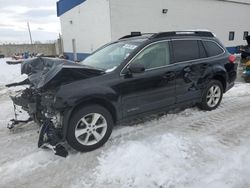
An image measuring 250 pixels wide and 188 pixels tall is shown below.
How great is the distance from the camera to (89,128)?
403cm

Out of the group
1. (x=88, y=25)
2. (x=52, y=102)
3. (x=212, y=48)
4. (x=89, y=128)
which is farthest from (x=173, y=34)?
(x=88, y=25)

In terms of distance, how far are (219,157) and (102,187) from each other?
177 centimetres

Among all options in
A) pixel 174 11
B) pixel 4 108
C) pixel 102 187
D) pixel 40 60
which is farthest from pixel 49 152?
pixel 174 11

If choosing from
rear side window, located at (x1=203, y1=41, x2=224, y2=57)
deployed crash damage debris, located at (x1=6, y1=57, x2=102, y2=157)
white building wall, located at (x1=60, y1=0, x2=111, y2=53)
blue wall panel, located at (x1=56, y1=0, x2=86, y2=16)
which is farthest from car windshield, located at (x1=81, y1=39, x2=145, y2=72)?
blue wall panel, located at (x1=56, y1=0, x2=86, y2=16)

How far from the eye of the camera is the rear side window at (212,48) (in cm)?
576

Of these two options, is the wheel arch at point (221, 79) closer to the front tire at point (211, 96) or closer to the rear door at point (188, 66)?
the front tire at point (211, 96)

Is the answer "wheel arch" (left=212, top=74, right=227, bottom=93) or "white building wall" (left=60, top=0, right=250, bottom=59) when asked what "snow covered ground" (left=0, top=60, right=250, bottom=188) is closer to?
"wheel arch" (left=212, top=74, right=227, bottom=93)

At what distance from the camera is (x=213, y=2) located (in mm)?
19469

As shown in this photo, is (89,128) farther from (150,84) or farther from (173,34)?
(173,34)

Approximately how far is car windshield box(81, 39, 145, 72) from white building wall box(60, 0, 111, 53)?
9.04 metres

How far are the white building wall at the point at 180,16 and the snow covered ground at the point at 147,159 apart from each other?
10097 millimetres

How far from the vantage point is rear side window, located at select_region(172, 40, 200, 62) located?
5137mm

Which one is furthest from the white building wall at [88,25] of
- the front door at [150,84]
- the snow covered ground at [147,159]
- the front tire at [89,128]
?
the front tire at [89,128]

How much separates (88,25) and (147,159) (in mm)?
14615
